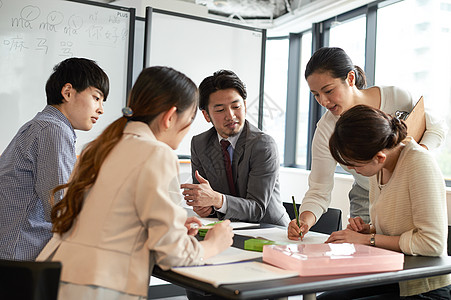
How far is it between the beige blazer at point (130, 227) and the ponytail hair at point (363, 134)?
1.85 feet

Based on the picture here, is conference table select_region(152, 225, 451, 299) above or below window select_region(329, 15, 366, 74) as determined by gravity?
below

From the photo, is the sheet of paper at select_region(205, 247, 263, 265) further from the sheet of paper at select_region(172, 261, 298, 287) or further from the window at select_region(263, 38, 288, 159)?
the window at select_region(263, 38, 288, 159)

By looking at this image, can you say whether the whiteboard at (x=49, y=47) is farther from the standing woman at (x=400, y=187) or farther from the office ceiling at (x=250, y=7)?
the standing woman at (x=400, y=187)

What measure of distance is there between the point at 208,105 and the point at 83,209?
1.30m

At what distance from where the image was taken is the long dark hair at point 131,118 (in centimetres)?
123

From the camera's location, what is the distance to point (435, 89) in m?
3.88

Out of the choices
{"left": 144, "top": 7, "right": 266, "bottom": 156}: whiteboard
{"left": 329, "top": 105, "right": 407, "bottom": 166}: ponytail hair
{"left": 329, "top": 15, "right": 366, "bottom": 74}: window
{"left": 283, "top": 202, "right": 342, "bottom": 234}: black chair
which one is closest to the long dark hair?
{"left": 329, "top": 105, "right": 407, "bottom": 166}: ponytail hair

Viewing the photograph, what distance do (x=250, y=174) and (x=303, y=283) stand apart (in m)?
1.21

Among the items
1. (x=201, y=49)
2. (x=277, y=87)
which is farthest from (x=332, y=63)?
(x=277, y=87)

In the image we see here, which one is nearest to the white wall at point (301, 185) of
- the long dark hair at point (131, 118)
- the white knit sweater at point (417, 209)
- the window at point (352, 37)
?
the window at point (352, 37)

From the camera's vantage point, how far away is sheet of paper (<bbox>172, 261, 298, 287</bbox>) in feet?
3.52

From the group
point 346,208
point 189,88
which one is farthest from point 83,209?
point 346,208

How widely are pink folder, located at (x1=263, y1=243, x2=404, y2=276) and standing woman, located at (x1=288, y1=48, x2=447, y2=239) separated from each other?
0.68 metres

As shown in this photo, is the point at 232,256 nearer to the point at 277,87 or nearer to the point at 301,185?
the point at 301,185
